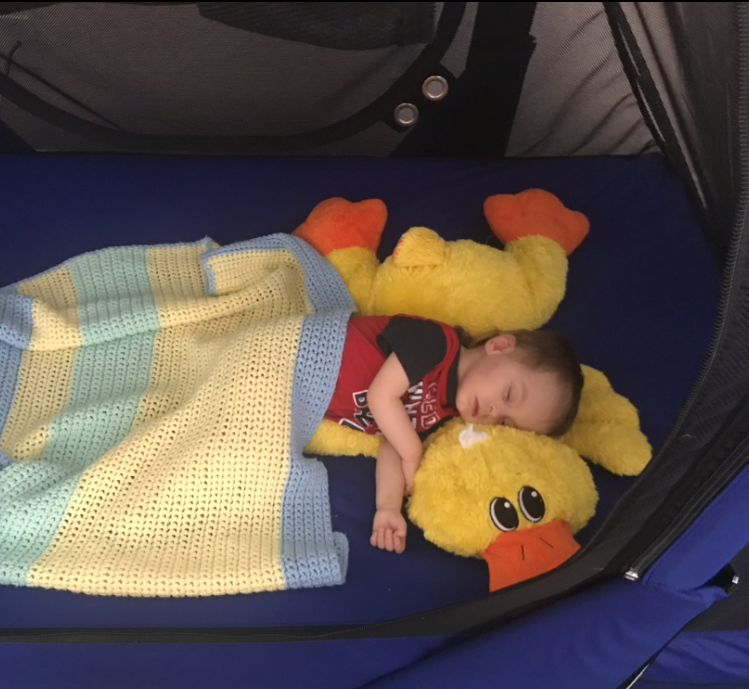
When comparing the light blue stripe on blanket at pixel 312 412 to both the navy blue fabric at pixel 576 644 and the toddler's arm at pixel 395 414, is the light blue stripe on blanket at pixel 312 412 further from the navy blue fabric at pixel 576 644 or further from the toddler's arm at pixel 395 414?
the navy blue fabric at pixel 576 644

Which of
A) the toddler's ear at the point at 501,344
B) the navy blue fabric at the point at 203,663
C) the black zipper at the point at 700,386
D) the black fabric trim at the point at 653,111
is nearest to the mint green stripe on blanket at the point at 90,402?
the navy blue fabric at the point at 203,663

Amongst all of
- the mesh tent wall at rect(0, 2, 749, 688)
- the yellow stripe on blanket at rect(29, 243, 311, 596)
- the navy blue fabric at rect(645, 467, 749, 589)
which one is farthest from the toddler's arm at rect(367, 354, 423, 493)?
the navy blue fabric at rect(645, 467, 749, 589)

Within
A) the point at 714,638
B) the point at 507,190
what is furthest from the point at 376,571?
the point at 507,190

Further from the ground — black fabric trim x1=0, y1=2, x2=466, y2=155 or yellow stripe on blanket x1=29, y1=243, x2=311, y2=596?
black fabric trim x1=0, y1=2, x2=466, y2=155

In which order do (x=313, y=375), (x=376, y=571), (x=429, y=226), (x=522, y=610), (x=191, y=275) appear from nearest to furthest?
(x=522, y=610) < (x=376, y=571) < (x=313, y=375) < (x=191, y=275) < (x=429, y=226)

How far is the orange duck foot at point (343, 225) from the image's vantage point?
1.18 meters

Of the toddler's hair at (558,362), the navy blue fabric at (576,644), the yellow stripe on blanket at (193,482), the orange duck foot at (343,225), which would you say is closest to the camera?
the navy blue fabric at (576,644)

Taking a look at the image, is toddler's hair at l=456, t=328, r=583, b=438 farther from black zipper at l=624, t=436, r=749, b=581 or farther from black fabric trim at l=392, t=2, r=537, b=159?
black fabric trim at l=392, t=2, r=537, b=159

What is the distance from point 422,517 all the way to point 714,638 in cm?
36

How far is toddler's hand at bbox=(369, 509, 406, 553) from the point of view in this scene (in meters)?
0.91

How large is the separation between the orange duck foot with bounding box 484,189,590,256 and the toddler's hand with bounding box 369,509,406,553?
1.80 ft

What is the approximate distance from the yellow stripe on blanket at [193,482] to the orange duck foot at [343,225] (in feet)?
0.62

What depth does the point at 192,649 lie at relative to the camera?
0.77m

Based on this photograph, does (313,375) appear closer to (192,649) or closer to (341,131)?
(192,649)
